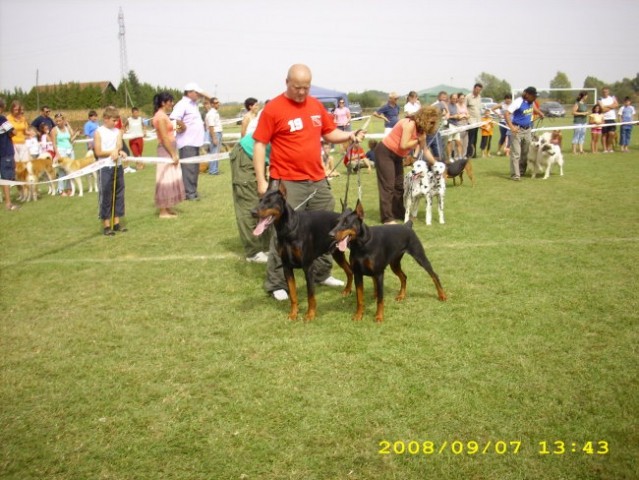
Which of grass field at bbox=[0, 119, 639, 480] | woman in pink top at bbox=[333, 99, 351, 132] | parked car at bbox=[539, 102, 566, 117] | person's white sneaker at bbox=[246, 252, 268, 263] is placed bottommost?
grass field at bbox=[0, 119, 639, 480]

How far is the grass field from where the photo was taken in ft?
9.21

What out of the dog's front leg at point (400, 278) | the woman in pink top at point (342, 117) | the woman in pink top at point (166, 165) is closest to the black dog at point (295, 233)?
the dog's front leg at point (400, 278)

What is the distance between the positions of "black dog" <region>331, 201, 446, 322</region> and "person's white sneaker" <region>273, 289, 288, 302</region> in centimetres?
83

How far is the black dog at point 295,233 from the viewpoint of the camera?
4316mm

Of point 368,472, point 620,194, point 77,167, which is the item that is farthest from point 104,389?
point 77,167

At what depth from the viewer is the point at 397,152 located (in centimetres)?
708

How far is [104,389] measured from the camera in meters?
3.59

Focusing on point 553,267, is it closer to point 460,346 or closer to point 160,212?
point 460,346

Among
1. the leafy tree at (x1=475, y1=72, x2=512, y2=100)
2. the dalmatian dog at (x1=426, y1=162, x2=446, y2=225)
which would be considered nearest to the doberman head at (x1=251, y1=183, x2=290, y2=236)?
the dalmatian dog at (x1=426, y1=162, x2=446, y2=225)

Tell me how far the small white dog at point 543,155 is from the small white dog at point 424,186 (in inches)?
215

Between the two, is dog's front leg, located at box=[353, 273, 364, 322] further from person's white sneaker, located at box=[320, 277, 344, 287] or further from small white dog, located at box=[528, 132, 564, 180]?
small white dog, located at box=[528, 132, 564, 180]

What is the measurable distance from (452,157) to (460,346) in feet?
41.7

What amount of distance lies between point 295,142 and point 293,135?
7 cm
